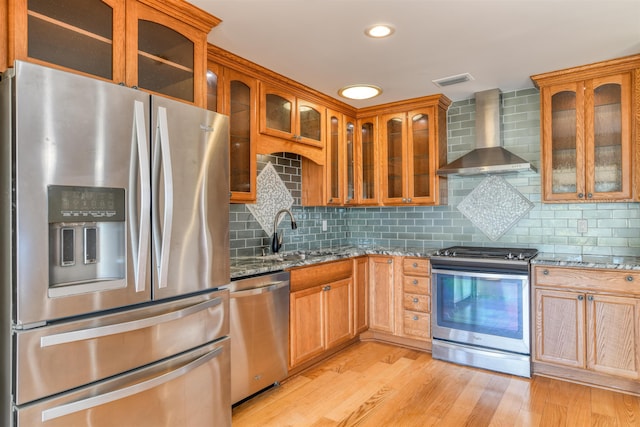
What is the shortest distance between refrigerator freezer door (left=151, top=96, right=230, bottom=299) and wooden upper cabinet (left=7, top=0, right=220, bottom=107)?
11.0 inches

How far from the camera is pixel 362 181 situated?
4.32m

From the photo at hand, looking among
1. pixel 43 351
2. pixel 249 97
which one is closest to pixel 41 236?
pixel 43 351

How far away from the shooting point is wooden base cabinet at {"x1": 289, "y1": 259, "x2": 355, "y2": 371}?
2961 mm

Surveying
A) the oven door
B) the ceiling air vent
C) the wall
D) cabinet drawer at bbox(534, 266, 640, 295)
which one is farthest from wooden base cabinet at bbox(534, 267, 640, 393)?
the ceiling air vent

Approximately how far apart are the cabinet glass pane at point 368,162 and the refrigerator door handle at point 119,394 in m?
2.70

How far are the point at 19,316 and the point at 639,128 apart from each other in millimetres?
3959

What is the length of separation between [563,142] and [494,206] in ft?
2.73

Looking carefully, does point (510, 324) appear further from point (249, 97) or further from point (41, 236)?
point (41, 236)

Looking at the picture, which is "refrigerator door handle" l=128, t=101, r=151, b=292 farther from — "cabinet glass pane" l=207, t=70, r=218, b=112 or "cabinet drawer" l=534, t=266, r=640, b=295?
"cabinet drawer" l=534, t=266, r=640, b=295

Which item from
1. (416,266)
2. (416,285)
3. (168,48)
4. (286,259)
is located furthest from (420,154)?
(168,48)

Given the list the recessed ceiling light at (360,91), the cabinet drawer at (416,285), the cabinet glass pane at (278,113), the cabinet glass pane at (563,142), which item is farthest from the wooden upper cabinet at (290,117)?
the cabinet glass pane at (563,142)

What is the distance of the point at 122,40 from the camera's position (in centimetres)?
188

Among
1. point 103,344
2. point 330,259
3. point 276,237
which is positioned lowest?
point 103,344

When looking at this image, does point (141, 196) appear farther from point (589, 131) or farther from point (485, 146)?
point (589, 131)
